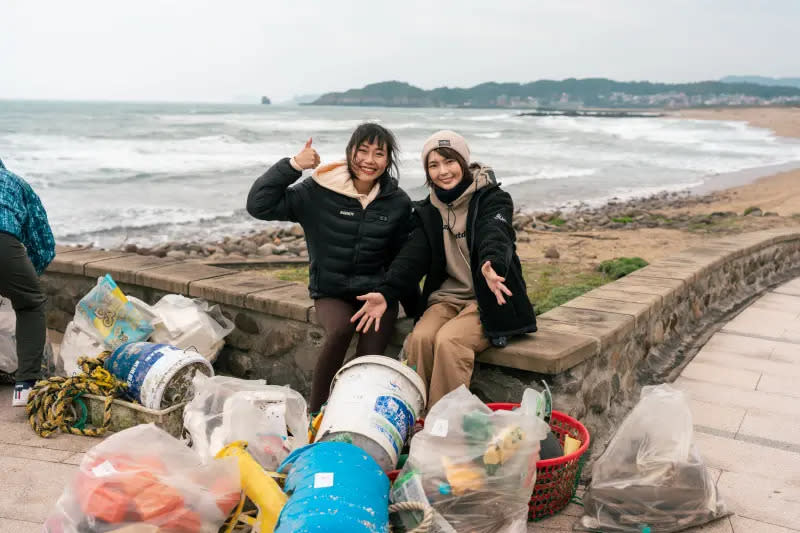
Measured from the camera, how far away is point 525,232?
1340 cm

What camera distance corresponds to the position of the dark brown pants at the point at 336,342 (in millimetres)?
3682

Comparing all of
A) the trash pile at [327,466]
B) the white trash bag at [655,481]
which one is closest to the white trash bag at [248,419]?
the trash pile at [327,466]

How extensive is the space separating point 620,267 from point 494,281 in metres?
5.72

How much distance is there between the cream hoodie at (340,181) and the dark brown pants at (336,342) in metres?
0.58

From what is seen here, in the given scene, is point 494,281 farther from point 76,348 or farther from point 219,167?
point 219,167

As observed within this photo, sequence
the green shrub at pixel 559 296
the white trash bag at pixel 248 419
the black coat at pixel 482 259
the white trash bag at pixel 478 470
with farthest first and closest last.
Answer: the green shrub at pixel 559 296
the black coat at pixel 482 259
the white trash bag at pixel 248 419
the white trash bag at pixel 478 470

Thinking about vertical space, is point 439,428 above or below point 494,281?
below

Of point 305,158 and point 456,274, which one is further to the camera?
point 305,158

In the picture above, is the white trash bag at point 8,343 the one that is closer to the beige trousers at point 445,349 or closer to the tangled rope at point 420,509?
the beige trousers at point 445,349

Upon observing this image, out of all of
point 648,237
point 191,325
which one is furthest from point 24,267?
point 648,237

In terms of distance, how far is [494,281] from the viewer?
328 centimetres

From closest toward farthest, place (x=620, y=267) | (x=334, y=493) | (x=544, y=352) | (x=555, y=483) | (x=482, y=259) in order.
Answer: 1. (x=334, y=493)
2. (x=555, y=483)
3. (x=544, y=352)
4. (x=482, y=259)
5. (x=620, y=267)

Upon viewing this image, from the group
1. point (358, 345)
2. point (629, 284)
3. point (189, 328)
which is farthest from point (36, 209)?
point (629, 284)

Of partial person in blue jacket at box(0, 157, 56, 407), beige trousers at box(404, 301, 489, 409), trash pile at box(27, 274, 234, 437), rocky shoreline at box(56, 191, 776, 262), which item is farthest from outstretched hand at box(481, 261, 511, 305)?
rocky shoreline at box(56, 191, 776, 262)
